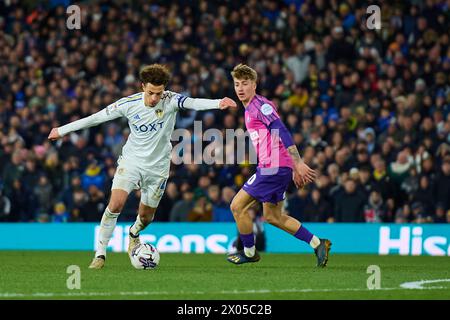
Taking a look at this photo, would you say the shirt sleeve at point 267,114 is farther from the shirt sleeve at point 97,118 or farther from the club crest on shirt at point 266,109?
the shirt sleeve at point 97,118

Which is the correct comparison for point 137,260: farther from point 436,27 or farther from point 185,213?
point 436,27

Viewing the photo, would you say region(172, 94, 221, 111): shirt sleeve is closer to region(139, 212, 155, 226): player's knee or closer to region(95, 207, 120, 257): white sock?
region(139, 212, 155, 226): player's knee

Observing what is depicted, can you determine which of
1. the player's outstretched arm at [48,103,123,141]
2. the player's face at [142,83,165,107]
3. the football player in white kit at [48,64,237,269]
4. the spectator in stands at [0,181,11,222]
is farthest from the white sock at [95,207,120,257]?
the spectator in stands at [0,181,11,222]

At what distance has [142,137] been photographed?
41.8 ft

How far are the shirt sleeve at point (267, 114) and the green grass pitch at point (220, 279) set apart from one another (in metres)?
1.71

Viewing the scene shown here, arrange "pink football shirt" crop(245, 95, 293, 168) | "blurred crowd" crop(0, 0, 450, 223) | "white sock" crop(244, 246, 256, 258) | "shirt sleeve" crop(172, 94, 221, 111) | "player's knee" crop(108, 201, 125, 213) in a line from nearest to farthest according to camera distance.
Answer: "shirt sleeve" crop(172, 94, 221, 111)
"pink football shirt" crop(245, 95, 293, 168)
"player's knee" crop(108, 201, 125, 213)
"white sock" crop(244, 246, 256, 258)
"blurred crowd" crop(0, 0, 450, 223)

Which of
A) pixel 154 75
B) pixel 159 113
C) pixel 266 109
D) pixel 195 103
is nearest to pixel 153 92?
pixel 154 75

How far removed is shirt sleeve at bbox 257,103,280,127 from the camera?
1233 cm

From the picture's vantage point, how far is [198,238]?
61.0ft

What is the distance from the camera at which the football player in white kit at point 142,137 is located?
12523 millimetres

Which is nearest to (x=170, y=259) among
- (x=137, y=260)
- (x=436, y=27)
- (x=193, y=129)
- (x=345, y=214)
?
(x=137, y=260)

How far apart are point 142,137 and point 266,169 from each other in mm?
1515

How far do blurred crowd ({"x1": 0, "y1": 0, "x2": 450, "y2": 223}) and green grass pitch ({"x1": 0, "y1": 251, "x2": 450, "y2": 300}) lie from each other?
398 centimetres
